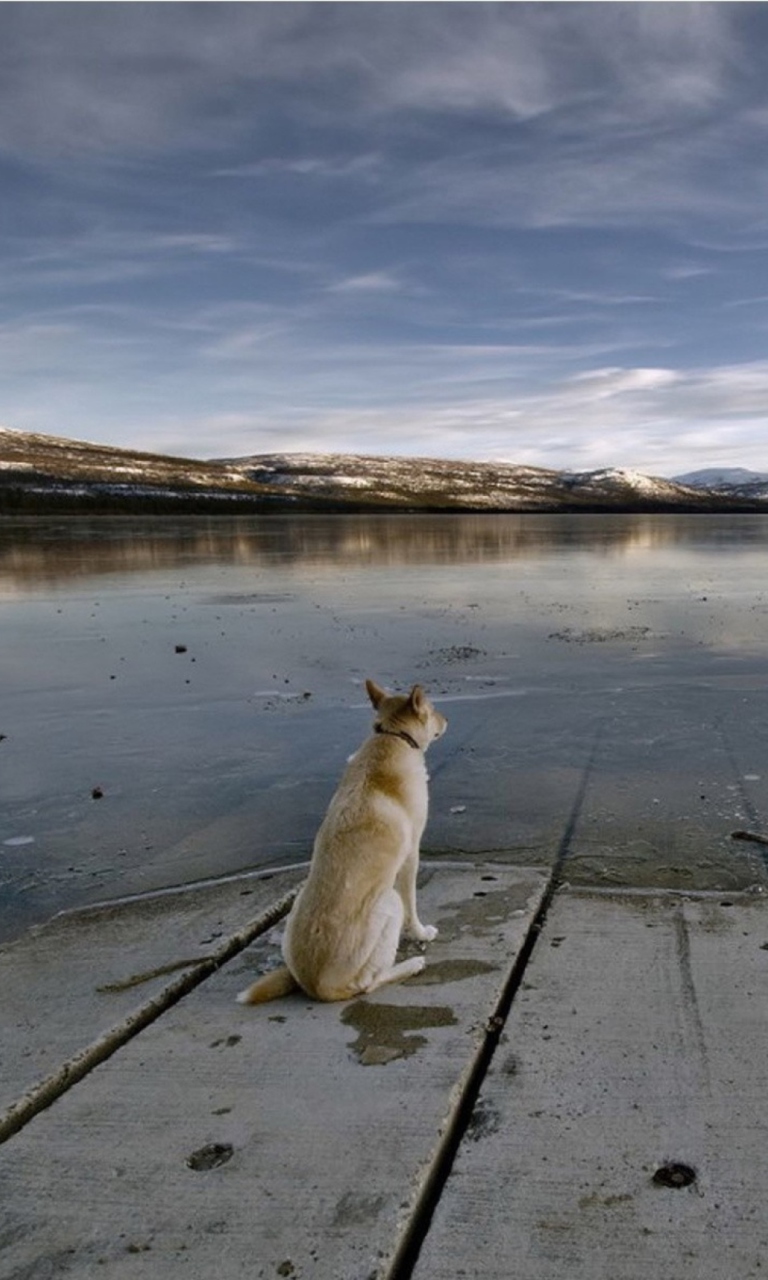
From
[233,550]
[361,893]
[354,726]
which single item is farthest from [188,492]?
[361,893]

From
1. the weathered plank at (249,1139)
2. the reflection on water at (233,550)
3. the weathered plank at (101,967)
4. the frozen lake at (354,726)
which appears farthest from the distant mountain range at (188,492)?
the weathered plank at (249,1139)

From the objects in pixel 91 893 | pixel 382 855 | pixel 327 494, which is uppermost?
pixel 327 494

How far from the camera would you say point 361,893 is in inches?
161

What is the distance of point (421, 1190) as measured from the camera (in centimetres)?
276

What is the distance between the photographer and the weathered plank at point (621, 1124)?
2520 millimetres

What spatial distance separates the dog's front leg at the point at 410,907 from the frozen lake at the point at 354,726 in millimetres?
1536

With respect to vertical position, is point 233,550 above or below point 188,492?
below

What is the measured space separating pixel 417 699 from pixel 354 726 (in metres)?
4.88

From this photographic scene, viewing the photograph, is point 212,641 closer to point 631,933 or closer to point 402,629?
point 402,629

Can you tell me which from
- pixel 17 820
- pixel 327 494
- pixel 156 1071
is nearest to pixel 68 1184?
pixel 156 1071

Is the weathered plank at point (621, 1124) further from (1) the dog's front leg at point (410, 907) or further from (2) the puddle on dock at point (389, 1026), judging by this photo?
(1) the dog's front leg at point (410, 907)

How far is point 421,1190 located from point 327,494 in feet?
557

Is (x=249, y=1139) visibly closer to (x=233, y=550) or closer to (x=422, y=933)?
(x=422, y=933)

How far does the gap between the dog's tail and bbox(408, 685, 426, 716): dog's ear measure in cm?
149
